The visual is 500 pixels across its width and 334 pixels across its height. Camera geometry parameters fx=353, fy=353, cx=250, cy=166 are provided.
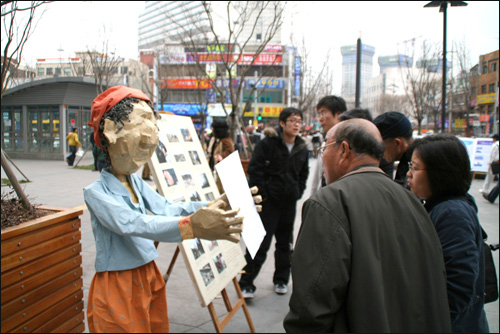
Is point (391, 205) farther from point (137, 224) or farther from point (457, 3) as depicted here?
point (457, 3)

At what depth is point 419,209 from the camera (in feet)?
4.16

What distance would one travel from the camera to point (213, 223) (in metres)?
1.67

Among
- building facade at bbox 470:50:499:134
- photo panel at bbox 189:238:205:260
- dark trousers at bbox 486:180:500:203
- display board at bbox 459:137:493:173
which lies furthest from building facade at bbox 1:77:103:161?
display board at bbox 459:137:493:173

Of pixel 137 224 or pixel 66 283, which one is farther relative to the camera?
pixel 66 283

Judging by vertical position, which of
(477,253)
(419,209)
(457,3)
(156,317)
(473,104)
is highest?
(457,3)

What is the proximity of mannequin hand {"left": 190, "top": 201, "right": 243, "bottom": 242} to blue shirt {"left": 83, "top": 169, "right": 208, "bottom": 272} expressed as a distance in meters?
0.10

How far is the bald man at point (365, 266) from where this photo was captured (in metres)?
1.10

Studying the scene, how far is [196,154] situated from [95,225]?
4.67ft

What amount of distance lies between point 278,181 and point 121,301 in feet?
6.84

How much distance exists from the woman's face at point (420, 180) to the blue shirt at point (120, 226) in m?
1.21

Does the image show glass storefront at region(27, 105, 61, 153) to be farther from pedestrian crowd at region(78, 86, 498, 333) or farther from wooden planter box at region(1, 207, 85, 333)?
pedestrian crowd at region(78, 86, 498, 333)

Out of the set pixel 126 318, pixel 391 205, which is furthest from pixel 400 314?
pixel 126 318

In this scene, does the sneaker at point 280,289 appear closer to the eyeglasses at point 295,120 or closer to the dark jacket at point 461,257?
the eyeglasses at point 295,120

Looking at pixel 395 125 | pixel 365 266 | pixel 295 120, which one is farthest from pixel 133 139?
pixel 295 120
